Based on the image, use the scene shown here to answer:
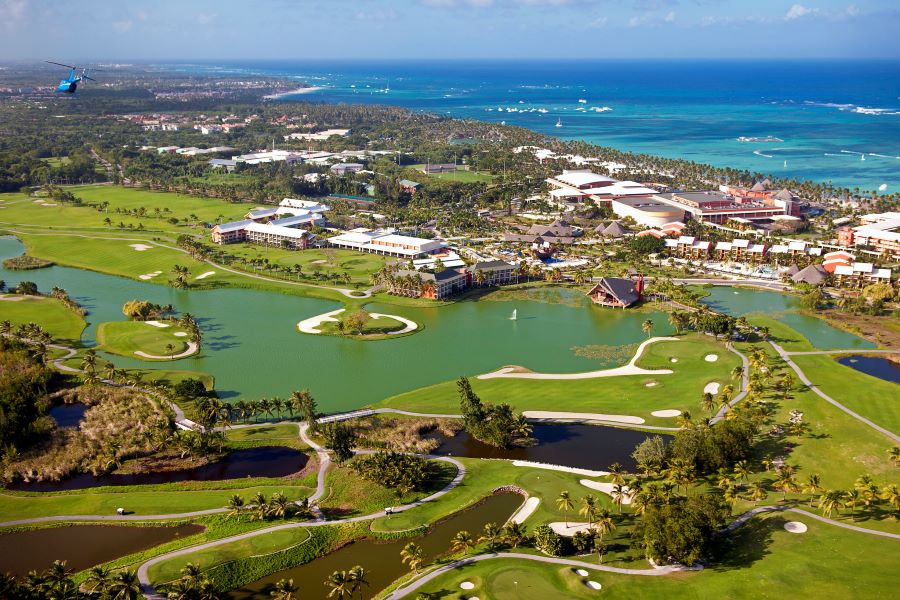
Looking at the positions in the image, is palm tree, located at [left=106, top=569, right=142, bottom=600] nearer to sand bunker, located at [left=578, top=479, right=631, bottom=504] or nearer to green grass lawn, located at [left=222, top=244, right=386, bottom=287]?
sand bunker, located at [left=578, top=479, right=631, bottom=504]

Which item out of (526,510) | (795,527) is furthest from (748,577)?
(526,510)

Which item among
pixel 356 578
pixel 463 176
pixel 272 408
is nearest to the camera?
pixel 356 578

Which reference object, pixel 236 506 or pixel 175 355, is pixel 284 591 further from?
pixel 175 355

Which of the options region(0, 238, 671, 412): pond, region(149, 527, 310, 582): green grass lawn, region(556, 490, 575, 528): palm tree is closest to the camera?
region(149, 527, 310, 582): green grass lawn

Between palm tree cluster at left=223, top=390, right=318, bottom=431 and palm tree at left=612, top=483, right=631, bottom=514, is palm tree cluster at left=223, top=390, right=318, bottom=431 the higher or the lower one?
the lower one

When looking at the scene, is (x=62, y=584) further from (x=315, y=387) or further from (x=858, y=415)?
(x=858, y=415)

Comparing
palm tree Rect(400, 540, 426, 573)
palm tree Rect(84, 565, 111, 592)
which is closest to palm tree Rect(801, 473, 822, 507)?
palm tree Rect(400, 540, 426, 573)

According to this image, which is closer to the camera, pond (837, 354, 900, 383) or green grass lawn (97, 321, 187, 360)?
pond (837, 354, 900, 383)
